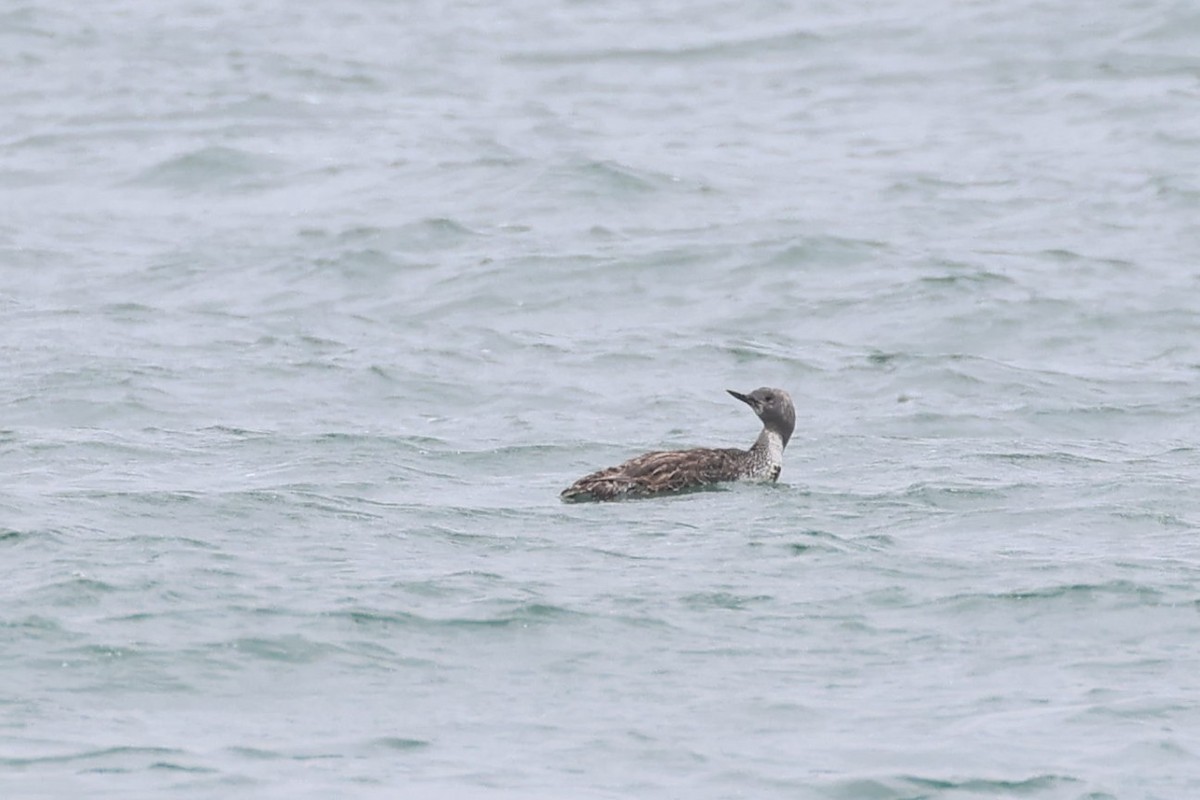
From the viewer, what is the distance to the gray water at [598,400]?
29.5ft

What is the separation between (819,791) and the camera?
838cm

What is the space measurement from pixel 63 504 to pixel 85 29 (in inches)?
904

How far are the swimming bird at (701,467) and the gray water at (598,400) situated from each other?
18 cm

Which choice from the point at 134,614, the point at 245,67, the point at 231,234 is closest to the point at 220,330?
the point at 231,234

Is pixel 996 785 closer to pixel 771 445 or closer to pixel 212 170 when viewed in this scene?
pixel 771 445

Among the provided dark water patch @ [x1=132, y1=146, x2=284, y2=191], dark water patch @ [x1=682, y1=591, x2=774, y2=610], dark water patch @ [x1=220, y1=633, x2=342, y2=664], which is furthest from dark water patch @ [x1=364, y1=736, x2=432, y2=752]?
dark water patch @ [x1=132, y1=146, x2=284, y2=191]

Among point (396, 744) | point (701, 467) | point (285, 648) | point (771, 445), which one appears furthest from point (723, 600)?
point (771, 445)

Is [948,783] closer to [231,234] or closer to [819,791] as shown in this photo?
[819,791]

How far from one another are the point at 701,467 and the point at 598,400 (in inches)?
115

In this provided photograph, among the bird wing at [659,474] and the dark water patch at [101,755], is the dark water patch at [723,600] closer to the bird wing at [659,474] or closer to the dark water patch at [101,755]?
the bird wing at [659,474]

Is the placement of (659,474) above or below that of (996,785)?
below

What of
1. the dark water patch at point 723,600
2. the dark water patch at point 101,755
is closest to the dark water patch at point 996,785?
the dark water patch at point 723,600

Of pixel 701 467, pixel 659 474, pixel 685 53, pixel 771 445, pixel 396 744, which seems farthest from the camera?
pixel 685 53

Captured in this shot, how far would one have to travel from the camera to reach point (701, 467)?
1330 cm
